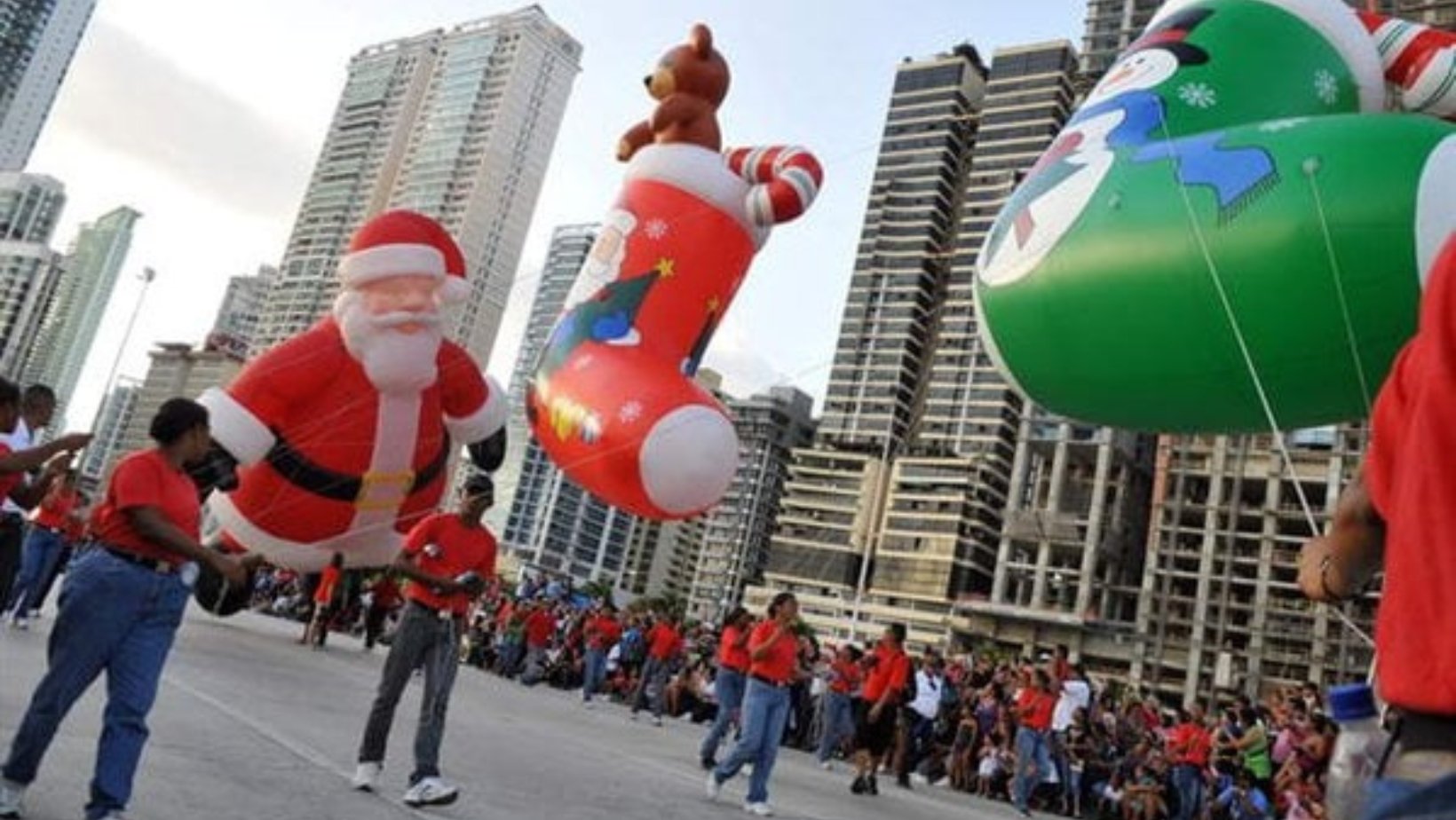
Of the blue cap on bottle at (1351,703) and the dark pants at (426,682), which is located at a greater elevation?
the blue cap on bottle at (1351,703)

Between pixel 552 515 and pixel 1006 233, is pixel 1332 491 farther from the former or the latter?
pixel 552 515

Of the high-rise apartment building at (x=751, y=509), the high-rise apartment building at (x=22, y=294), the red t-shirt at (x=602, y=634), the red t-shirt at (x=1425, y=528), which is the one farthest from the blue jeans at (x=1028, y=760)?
the high-rise apartment building at (x=751, y=509)

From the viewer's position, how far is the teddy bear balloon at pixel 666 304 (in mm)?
8664

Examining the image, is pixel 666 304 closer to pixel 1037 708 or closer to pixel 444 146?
pixel 1037 708

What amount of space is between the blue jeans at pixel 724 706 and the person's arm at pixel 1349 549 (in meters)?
7.47

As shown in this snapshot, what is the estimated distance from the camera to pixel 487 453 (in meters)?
9.05

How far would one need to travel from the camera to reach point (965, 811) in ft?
36.4

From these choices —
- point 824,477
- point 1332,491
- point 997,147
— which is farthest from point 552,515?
point 1332,491

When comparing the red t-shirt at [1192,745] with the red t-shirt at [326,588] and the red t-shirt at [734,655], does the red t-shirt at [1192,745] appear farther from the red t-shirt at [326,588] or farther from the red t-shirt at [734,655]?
the red t-shirt at [326,588]

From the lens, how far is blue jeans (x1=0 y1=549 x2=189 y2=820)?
3.90 metres

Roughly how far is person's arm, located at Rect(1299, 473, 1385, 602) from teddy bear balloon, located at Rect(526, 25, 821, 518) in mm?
6612

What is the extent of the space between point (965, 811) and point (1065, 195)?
23.5 feet

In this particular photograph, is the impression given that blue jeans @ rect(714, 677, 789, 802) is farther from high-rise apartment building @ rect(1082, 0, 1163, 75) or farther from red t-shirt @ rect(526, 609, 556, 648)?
high-rise apartment building @ rect(1082, 0, 1163, 75)

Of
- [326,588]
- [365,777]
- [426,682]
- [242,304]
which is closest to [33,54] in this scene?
[242,304]
